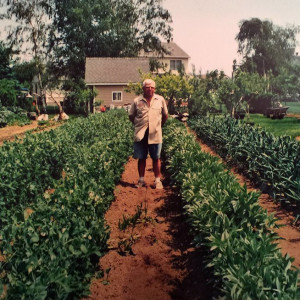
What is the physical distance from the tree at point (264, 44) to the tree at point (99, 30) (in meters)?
16.5

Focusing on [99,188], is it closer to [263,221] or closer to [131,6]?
[263,221]

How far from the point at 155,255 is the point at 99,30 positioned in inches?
1428

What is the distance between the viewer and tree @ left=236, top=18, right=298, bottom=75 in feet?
159

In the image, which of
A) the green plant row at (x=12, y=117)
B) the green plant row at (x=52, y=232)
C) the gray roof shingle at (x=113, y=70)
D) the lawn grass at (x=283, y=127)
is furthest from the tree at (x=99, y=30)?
the green plant row at (x=52, y=232)

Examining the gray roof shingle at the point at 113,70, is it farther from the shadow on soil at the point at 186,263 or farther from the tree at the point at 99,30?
the shadow on soil at the point at 186,263

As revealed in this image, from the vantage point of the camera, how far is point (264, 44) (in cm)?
4822

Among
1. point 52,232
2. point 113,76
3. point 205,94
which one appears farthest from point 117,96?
point 52,232

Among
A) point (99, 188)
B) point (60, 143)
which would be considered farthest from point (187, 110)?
point (99, 188)

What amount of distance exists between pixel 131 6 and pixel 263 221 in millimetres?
40356

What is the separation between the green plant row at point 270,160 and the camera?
5.62 m

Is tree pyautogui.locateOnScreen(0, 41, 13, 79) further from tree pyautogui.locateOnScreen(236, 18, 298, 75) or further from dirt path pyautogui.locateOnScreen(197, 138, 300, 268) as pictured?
tree pyautogui.locateOnScreen(236, 18, 298, 75)

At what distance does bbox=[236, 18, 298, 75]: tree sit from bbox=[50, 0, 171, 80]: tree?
16486 millimetres

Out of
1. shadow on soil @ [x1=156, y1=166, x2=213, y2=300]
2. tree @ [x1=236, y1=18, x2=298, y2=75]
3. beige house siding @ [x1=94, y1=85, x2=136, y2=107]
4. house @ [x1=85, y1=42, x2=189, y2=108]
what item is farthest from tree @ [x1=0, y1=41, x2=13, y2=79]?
tree @ [x1=236, y1=18, x2=298, y2=75]

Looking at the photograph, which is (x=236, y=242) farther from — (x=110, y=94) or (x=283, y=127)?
(x=110, y=94)
